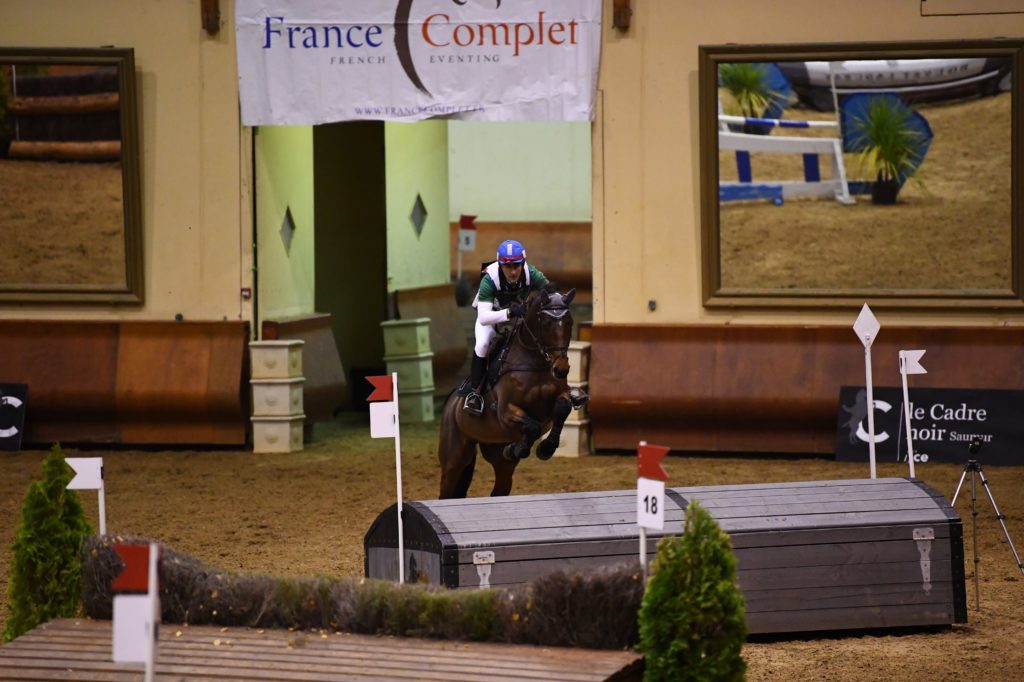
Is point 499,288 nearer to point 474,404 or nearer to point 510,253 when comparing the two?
point 510,253

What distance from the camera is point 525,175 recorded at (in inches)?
1102

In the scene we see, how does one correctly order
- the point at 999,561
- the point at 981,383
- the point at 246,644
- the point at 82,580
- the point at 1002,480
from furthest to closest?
the point at 981,383 → the point at 1002,480 → the point at 999,561 → the point at 82,580 → the point at 246,644

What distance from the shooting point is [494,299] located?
10211mm

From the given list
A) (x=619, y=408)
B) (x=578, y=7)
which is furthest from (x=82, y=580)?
(x=578, y=7)

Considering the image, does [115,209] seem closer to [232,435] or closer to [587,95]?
[232,435]

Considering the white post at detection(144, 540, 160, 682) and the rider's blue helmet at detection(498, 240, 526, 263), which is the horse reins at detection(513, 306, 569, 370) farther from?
the white post at detection(144, 540, 160, 682)

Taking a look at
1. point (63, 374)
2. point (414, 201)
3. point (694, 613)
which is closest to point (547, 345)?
point (694, 613)

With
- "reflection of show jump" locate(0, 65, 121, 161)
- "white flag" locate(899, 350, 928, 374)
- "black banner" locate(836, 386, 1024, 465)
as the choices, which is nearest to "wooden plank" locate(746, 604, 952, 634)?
"white flag" locate(899, 350, 928, 374)

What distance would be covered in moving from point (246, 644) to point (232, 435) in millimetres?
9221

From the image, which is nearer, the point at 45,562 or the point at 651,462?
the point at 651,462

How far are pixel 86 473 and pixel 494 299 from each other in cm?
399

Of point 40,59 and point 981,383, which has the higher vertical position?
point 40,59

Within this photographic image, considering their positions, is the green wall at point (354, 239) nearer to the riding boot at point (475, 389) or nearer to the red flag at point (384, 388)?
the riding boot at point (475, 389)

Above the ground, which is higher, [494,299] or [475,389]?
[494,299]
